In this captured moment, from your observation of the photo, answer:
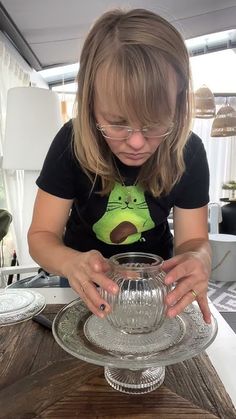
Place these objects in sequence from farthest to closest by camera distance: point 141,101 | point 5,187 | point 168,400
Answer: point 5,187 < point 141,101 < point 168,400

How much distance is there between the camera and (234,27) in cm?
298

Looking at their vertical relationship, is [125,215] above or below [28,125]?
below

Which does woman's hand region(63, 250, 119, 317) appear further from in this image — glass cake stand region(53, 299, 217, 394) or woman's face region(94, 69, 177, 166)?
woman's face region(94, 69, 177, 166)

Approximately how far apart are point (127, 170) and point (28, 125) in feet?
3.42

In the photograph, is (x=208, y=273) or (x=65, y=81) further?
(x=65, y=81)

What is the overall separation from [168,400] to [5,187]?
77.0 inches

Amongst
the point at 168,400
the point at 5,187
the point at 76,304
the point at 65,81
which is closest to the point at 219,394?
the point at 168,400

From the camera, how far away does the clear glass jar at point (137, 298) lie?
0.52 m

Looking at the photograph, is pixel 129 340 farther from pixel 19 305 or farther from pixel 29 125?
pixel 29 125

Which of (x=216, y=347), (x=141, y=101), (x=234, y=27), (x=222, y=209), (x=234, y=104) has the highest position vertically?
(x=234, y=27)

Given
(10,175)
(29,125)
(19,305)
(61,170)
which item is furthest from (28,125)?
(19,305)

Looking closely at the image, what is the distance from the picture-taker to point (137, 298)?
1.76 feet

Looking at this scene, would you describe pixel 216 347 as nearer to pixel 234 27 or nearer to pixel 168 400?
pixel 168 400

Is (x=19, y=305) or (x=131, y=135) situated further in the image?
(x=19, y=305)
